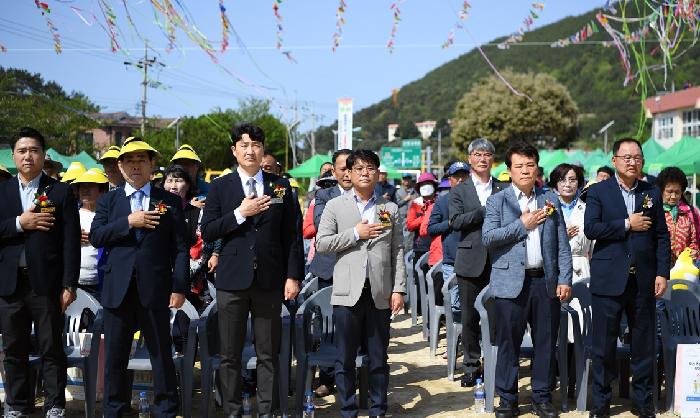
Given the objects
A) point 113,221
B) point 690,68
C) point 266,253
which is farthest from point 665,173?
point 690,68

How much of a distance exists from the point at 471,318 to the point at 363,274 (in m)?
1.79

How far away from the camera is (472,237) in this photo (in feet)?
22.3

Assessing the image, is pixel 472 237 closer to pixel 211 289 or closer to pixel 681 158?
pixel 211 289

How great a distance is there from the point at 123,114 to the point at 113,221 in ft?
325

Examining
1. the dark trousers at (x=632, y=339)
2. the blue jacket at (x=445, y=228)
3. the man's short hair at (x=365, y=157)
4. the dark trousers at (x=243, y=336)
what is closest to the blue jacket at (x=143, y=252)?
the dark trousers at (x=243, y=336)

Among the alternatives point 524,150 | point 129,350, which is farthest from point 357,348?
point 524,150

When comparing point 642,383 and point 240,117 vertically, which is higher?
point 240,117

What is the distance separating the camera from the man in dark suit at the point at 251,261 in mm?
5230

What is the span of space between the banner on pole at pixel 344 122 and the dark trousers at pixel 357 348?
56.7 feet

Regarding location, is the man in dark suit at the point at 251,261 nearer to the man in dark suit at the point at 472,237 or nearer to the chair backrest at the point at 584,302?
the man in dark suit at the point at 472,237

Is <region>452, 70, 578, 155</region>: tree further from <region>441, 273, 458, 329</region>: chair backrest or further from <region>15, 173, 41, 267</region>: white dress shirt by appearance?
<region>15, 173, 41, 267</region>: white dress shirt

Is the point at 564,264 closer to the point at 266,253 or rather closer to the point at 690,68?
the point at 266,253

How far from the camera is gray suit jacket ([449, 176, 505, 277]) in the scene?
6.69 meters

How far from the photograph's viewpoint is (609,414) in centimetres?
588
